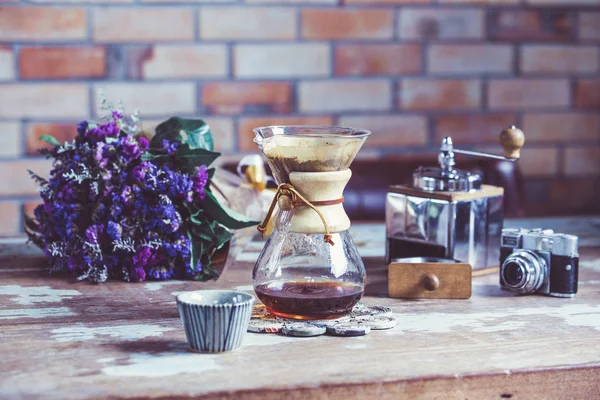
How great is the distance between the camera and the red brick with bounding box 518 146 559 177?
2.29 m

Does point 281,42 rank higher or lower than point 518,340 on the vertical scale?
higher

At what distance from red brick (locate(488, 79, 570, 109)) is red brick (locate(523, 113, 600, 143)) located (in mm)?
33

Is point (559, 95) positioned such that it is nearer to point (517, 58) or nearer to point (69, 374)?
point (517, 58)

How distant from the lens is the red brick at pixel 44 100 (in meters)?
2.03

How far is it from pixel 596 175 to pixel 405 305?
1.51 m

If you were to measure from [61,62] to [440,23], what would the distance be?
0.97 metres

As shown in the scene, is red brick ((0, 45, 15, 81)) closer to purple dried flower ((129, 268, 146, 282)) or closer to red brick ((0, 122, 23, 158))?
red brick ((0, 122, 23, 158))

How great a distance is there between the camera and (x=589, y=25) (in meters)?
2.29

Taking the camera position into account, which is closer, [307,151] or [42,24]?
[307,151]

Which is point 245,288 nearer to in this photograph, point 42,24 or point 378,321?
point 378,321

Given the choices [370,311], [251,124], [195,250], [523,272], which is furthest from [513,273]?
[251,124]

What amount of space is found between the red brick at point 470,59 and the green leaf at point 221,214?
46.1 inches

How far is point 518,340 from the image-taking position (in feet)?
2.91

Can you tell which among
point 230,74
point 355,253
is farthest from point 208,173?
point 230,74
